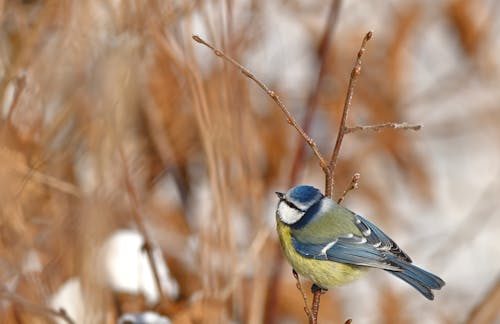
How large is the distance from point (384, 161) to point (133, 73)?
2088 millimetres

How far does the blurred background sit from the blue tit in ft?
0.89

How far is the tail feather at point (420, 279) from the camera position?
Answer: 2.59 feet

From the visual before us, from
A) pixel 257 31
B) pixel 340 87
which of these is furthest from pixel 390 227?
pixel 257 31

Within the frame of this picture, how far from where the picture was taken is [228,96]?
4.45 ft

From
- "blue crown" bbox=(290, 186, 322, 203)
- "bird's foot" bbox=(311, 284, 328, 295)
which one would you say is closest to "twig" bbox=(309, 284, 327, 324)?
"bird's foot" bbox=(311, 284, 328, 295)

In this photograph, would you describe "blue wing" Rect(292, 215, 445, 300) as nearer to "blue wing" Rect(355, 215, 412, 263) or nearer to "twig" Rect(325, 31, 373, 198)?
"blue wing" Rect(355, 215, 412, 263)

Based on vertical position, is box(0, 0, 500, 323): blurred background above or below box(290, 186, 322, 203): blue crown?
above

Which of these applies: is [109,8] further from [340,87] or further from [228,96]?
[340,87]

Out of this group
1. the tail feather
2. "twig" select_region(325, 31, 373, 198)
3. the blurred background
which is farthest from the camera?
the blurred background

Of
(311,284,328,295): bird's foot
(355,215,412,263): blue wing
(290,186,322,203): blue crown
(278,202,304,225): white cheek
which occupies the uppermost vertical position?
(278,202,304,225): white cheek

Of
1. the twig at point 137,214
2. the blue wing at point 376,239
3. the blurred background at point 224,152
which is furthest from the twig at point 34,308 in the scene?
the blue wing at point 376,239

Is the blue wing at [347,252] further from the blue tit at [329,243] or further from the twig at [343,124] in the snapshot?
the twig at [343,124]

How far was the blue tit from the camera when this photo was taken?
880 millimetres

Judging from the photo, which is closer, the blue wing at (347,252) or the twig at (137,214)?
the blue wing at (347,252)
